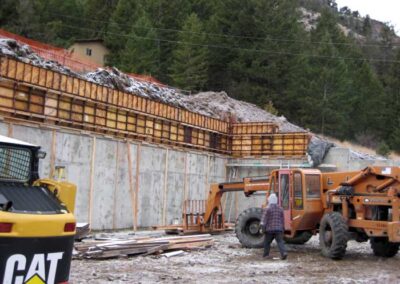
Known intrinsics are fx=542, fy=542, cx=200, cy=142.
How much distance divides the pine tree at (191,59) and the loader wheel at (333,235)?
108 ft

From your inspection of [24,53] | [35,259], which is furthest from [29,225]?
[24,53]

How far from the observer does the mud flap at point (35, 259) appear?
15.9 ft

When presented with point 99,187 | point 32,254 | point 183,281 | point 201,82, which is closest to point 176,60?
point 201,82

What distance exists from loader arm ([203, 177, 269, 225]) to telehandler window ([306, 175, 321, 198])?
2104 mm

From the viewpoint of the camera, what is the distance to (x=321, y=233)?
14117 millimetres

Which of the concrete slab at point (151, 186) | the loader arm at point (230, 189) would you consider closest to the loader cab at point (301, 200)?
the loader arm at point (230, 189)

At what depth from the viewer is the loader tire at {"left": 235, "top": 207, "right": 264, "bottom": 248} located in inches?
639

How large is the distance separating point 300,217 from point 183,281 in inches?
225

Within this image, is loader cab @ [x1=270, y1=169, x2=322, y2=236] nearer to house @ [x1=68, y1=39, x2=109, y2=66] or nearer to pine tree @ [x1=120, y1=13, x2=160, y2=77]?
pine tree @ [x1=120, y1=13, x2=160, y2=77]

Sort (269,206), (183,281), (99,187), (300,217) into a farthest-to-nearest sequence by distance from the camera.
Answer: (99,187), (300,217), (269,206), (183,281)

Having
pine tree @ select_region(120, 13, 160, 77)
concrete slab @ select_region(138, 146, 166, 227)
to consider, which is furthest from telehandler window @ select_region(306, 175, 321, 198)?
pine tree @ select_region(120, 13, 160, 77)

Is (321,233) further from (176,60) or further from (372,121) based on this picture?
(372,121)

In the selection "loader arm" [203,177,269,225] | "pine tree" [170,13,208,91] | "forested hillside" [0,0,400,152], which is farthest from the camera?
"forested hillside" [0,0,400,152]

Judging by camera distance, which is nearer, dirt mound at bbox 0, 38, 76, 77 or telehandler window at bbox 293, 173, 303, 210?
telehandler window at bbox 293, 173, 303, 210
